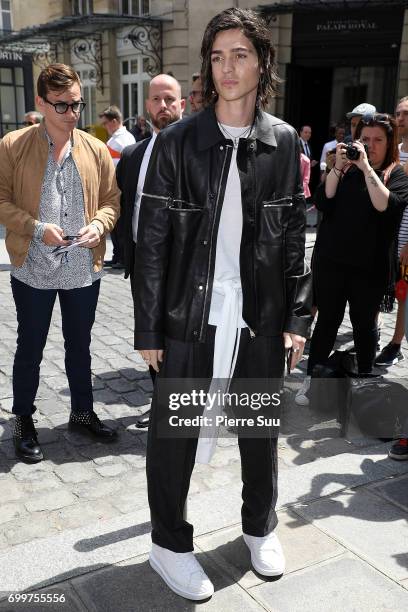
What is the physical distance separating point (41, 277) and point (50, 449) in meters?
1.14

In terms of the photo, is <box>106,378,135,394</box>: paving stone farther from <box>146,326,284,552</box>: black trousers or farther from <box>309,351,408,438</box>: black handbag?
<box>146,326,284,552</box>: black trousers

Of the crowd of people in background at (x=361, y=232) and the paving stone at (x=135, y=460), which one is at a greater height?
the crowd of people in background at (x=361, y=232)

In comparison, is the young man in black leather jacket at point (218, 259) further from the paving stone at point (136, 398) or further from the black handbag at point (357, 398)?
the paving stone at point (136, 398)

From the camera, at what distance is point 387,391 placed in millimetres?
4051

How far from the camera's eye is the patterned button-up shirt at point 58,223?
11.5 ft

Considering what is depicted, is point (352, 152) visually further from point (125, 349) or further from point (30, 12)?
point (30, 12)

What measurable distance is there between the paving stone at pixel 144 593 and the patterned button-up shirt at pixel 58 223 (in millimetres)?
1680

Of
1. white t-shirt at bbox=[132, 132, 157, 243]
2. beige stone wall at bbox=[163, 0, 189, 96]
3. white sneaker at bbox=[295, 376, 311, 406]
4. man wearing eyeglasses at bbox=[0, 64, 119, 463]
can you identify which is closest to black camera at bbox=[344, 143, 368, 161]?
white t-shirt at bbox=[132, 132, 157, 243]

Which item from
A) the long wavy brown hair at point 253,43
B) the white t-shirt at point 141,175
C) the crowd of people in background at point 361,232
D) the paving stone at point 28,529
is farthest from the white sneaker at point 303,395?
the long wavy brown hair at point 253,43

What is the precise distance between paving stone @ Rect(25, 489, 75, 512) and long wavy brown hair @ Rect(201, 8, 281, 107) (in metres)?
2.22

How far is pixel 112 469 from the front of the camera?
12.1ft

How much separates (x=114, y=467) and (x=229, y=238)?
1931 mm

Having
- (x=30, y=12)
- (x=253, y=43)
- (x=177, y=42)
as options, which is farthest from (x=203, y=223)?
(x=30, y=12)

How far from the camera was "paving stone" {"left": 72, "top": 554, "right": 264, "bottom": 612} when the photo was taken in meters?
2.39
